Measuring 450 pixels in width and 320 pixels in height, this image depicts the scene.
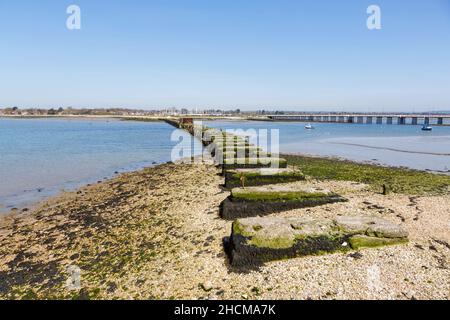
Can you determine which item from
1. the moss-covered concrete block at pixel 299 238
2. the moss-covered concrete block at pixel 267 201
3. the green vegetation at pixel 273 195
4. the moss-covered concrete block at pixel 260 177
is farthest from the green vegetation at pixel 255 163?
the moss-covered concrete block at pixel 299 238

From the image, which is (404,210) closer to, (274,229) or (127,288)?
(274,229)

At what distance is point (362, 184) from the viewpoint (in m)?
16.0

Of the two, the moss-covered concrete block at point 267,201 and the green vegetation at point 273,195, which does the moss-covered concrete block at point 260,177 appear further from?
the green vegetation at point 273,195

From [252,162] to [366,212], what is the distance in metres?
7.71

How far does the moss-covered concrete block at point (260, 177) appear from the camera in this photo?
578 inches

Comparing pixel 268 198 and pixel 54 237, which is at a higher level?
pixel 268 198

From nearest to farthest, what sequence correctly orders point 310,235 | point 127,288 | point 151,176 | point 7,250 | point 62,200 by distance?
point 127,288 → point 310,235 → point 7,250 → point 62,200 → point 151,176

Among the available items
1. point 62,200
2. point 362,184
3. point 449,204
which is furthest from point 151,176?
point 449,204

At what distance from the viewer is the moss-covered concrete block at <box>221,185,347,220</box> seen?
→ 36.3 ft

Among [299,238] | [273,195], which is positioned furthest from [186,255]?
[273,195]

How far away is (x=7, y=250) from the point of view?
9.71 m

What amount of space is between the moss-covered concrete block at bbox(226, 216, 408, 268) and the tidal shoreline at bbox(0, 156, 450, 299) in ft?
0.82
